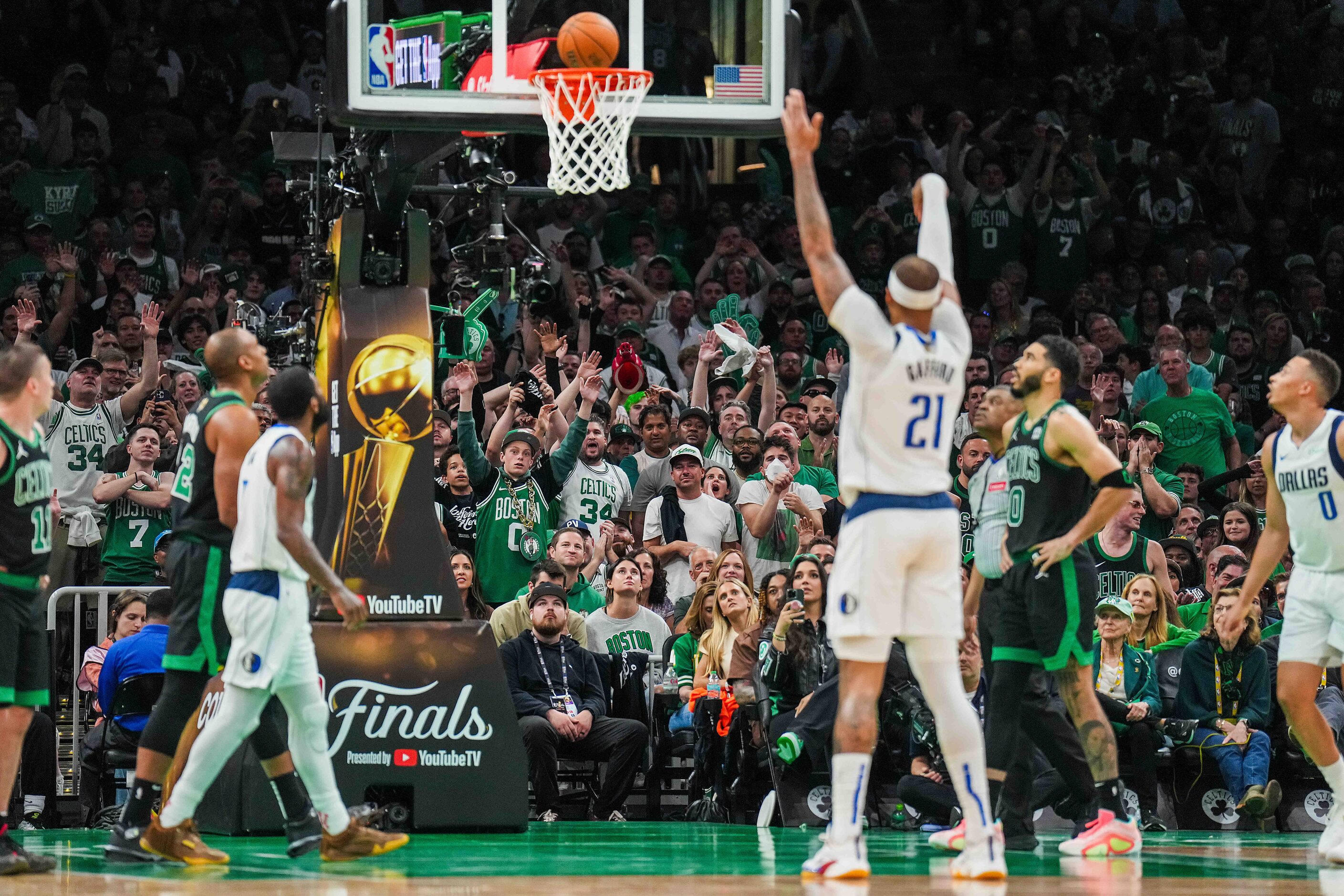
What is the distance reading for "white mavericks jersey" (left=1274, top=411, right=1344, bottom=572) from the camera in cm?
952

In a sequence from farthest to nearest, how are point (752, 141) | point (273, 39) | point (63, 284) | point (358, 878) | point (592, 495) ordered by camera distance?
point (752, 141) < point (273, 39) < point (63, 284) < point (592, 495) < point (358, 878)

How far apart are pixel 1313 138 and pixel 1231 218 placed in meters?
2.09

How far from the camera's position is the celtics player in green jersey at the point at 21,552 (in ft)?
28.1

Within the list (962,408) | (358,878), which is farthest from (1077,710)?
(962,408)

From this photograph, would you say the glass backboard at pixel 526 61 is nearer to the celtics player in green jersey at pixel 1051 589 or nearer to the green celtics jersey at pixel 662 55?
the green celtics jersey at pixel 662 55

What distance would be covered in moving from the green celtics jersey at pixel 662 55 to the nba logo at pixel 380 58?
1.49 m

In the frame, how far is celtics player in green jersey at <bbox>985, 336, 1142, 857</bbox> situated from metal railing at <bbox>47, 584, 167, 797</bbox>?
608cm

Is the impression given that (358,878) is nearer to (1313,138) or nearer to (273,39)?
(273,39)

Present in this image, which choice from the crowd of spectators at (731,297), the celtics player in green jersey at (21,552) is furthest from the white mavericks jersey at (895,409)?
→ the crowd of spectators at (731,297)

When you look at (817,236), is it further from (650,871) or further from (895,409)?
(650,871)

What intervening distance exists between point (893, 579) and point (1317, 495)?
3092 millimetres

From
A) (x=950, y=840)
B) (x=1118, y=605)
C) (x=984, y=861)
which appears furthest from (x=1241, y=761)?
(x=984, y=861)

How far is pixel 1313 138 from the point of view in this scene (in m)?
22.8

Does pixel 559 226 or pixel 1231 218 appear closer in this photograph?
pixel 559 226
